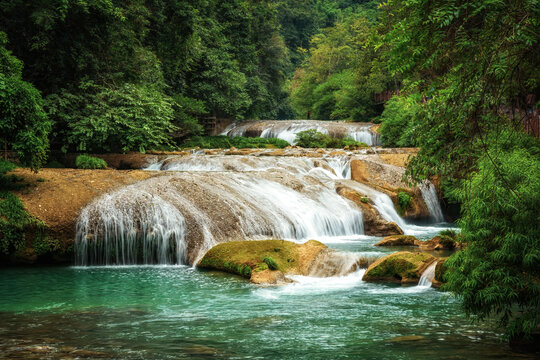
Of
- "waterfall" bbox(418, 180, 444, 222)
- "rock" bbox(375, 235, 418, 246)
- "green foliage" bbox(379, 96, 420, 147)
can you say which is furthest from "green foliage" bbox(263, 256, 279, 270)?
"green foliage" bbox(379, 96, 420, 147)

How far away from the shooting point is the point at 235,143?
119 ft

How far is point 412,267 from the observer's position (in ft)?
35.5

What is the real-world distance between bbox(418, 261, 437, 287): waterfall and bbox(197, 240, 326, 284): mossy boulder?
8.29ft

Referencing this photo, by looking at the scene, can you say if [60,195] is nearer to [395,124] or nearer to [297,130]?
[395,124]

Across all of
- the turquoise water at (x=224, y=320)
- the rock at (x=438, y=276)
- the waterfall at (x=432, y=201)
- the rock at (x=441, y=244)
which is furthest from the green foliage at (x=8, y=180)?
the waterfall at (x=432, y=201)

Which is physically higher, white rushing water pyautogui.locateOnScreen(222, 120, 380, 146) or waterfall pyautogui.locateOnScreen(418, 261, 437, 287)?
white rushing water pyautogui.locateOnScreen(222, 120, 380, 146)

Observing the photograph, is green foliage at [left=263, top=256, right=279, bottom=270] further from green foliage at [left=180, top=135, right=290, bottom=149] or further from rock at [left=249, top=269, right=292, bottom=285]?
green foliage at [left=180, top=135, right=290, bottom=149]

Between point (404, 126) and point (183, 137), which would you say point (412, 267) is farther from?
point (183, 137)

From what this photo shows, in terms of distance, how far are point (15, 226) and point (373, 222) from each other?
11288mm

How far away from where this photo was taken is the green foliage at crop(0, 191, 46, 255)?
12352 mm

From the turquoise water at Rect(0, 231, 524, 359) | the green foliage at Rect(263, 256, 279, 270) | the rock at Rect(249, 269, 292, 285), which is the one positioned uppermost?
the green foliage at Rect(263, 256, 279, 270)

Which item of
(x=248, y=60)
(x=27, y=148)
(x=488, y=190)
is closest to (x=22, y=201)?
(x=27, y=148)

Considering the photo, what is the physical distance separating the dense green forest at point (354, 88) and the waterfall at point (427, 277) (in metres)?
1.86

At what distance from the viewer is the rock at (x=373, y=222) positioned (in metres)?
17.4
